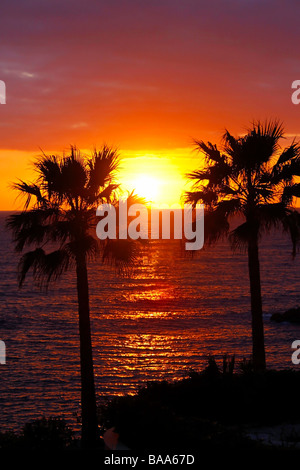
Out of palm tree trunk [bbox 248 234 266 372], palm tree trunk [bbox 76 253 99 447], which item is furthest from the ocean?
palm tree trunk [bbox 248 234 266 372]

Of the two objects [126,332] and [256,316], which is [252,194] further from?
[126,332]

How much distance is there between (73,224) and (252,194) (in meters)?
7.18

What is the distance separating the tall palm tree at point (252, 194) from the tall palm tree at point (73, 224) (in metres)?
4.14

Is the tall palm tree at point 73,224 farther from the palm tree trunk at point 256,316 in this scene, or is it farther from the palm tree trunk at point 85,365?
the palm tree trunk at point 256,316

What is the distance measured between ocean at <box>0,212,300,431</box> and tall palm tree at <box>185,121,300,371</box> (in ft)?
12.8

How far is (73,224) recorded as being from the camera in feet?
64.7

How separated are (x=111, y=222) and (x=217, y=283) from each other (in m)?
97.3

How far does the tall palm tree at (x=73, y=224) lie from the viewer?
19.4 metres

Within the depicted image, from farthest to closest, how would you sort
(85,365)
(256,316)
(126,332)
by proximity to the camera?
(126,332)
(256,316)
(85,365)

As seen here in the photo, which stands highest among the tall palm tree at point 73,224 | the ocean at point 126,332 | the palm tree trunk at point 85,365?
Answer: the tall palm tree at point 73,224

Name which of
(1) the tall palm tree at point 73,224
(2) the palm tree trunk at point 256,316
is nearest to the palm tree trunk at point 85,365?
(1) the tall palm tree at point 73,224

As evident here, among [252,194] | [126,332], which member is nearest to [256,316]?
[252,194]
